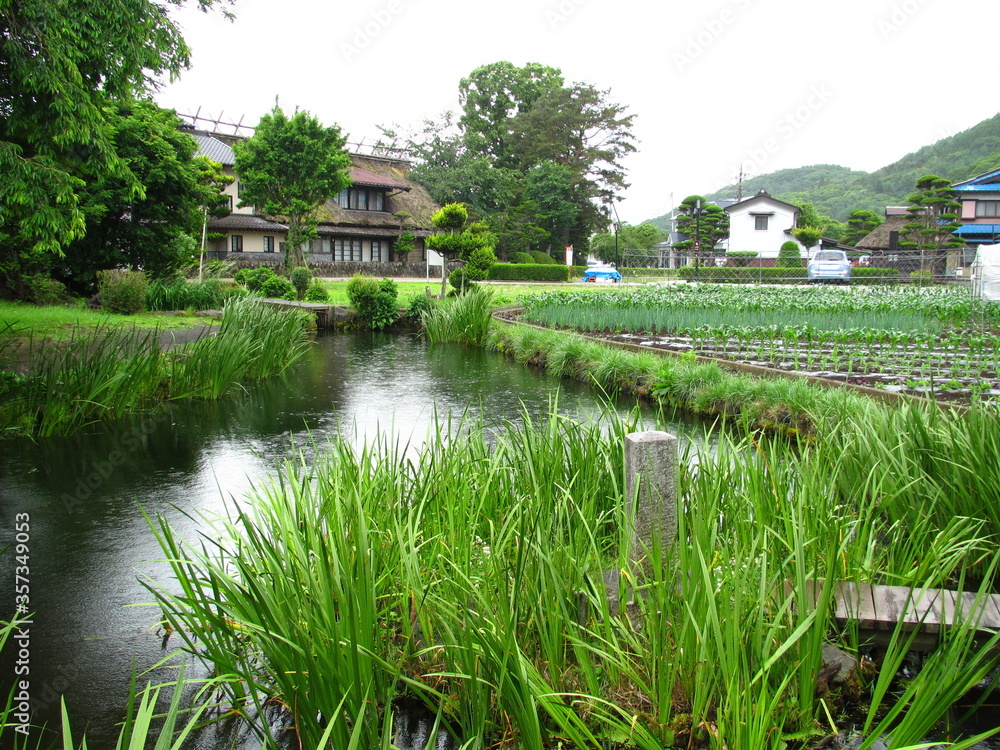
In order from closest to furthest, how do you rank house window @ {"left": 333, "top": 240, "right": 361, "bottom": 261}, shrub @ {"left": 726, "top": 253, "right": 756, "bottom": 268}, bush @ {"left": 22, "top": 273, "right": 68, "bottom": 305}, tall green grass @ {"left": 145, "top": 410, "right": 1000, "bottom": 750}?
tall green grass @ {"left": 145, "top": 410, "right": 1000, "bottom": 750} → bush @ {"left": 22, "top": 273, "right": 68, "bottom": 305} → house window @ {"left": 333, "top": 240, "right": 361, "bottom": 261} → shrub @ {"left": 726, "top": 253, "right": 756, "bottom": 268}

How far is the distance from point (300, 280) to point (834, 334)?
1585 centimetres

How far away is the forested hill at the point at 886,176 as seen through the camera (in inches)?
2209

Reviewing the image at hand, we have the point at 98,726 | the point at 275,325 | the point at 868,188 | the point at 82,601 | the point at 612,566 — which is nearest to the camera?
the point at 98,726

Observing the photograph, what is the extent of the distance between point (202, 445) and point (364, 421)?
160 cm

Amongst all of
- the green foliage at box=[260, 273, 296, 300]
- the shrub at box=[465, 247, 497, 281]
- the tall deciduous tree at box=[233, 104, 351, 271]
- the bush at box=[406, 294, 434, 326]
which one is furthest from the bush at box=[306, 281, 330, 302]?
the tall deciduous tree at box=[233, 104, 351, 271]

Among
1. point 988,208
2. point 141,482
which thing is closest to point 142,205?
point 141,482

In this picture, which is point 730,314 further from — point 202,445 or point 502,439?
point 502,439

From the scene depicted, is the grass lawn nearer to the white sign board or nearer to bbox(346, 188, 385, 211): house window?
the white sign board

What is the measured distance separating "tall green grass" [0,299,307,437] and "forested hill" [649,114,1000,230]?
164ft

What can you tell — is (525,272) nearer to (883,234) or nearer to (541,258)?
(541,258)

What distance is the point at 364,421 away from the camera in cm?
780

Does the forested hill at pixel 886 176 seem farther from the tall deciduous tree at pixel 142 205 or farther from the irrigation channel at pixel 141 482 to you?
the irrigation channel at pixel 141 482

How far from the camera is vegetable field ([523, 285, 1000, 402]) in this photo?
8.44 metres

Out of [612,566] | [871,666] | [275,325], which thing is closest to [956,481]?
[871,666]
